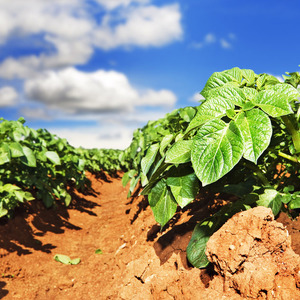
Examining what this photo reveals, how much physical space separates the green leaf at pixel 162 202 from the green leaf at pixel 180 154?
0.82ft

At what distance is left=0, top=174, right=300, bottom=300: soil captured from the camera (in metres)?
1.47

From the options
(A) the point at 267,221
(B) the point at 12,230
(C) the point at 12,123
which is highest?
(C) the point at 12,123

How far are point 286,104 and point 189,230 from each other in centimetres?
122

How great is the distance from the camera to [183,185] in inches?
61.4

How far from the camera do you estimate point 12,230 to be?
161 inches

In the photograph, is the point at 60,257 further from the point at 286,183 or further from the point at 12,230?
the point at 286,183

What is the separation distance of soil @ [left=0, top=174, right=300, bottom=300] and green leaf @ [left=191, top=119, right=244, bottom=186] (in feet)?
1.56

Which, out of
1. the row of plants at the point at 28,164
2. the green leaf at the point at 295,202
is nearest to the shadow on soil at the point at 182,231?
the green leaf at the point at 295,202

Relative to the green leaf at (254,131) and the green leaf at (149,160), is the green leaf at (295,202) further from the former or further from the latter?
→ the green leaf at (149,160)

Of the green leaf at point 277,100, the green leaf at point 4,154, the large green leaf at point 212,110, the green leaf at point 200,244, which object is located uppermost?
the green leaf at point 4,154

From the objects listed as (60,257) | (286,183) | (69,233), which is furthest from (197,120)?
(69,233)

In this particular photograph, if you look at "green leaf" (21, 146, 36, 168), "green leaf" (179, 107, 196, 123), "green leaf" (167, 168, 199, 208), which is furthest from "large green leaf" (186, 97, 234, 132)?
"green leaf" (21, 146, 36, 168)

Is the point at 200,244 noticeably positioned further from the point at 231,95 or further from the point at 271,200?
the point at 231,95

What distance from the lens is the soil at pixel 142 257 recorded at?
147 cm
